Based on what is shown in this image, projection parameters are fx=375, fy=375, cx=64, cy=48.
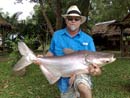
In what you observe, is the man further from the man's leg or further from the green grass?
the green grass

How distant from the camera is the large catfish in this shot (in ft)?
15.7

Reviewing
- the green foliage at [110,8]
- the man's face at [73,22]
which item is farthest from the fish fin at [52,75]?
the green foliage at [110,8]

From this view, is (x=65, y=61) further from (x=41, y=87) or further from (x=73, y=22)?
(x=41, y=87)

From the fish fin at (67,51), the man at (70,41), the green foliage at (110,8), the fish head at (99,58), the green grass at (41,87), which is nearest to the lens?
the fish head at (99,58)

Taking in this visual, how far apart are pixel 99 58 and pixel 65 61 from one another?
0.45 meters

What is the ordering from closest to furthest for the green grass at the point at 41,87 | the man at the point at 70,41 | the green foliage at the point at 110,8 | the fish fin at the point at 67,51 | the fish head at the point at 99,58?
the fish head at the point at 99,58 < the fish fin at the point at 67,51 < the man at the point at 70,41 < the green grass at the point at 41,87 < the green foliage at the point at 110,8

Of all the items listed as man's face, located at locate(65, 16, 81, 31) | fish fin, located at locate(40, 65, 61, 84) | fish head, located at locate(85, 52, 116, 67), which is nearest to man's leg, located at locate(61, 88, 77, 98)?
fish fin, located at locate(40, 65, 61, 84)

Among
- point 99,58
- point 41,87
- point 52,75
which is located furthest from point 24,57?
point 41,87

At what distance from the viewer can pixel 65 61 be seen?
4.89 metres

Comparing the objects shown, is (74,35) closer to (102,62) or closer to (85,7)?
(102,62)

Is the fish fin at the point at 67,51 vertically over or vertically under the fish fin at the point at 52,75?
over

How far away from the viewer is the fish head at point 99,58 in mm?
4758

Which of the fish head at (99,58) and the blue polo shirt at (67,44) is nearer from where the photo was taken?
the fish head at (99,58)

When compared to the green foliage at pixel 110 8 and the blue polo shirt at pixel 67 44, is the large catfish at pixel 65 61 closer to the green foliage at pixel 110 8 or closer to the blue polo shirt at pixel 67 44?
the blue polo shirt at pixel 67 44
